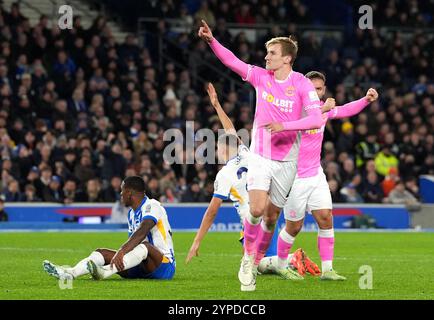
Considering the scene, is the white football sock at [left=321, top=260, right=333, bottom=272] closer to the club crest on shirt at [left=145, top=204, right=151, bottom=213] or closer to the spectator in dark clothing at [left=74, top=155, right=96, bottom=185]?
the club crest on shirt at [left=145, top=204, right=151, bottom=213]

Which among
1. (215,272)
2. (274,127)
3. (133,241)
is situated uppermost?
(274,127)

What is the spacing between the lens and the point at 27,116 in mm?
26156

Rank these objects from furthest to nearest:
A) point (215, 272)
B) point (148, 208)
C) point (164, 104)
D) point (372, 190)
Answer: point (164, 104) < point (372, 190) < point (215, 272) < point (148, 208)

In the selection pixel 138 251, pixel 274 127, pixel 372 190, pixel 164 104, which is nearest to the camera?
pixel 274 127

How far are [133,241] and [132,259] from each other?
210mm

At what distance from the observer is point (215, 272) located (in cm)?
1400

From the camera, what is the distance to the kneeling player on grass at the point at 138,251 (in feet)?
38.8

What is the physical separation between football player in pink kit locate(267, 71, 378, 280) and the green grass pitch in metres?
0.34

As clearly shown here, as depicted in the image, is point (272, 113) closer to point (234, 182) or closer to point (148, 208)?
point (148, 208)

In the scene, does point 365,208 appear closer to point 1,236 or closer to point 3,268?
point 1,236

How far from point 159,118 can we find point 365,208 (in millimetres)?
5428

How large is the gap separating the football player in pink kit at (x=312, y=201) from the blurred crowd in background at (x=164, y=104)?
1182 centimetres

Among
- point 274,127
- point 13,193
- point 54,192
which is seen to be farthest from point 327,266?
point 13,193

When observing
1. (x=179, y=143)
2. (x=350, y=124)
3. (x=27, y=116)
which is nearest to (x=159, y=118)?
(x=179, y=143)
